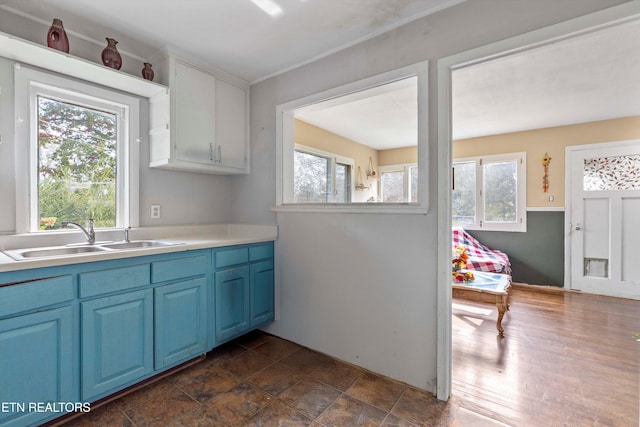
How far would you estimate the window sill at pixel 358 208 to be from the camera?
6.10 feet

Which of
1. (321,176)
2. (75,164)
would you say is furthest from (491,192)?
(75,164)

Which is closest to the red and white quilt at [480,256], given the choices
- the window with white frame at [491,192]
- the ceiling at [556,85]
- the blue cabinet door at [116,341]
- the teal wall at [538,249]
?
the teal wall at [538,249]

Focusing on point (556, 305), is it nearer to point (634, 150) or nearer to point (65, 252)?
point (634, 150)

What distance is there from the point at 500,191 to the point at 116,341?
5017 millimetres

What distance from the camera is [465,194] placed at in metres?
4.86

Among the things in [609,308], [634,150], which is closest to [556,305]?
[609,308]

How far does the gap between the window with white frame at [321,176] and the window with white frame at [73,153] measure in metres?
1.72

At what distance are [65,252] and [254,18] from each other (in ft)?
6.18

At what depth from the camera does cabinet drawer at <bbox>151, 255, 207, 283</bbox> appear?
5.95ft

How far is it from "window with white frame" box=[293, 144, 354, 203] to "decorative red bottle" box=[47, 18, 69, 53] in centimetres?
223

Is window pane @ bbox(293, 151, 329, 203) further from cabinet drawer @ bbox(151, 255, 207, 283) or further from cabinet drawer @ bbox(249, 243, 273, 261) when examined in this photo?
cabinet drawer @ bbox(151, 255, 207, 283)

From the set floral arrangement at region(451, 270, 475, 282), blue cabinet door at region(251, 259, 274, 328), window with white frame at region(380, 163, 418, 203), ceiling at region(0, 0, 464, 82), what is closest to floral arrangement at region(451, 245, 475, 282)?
floral arrangement at region(451, 270, 475, 282)

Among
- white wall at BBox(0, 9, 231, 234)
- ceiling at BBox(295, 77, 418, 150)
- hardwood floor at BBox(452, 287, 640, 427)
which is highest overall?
ceiling at BBox(295, 77, 418, 150)

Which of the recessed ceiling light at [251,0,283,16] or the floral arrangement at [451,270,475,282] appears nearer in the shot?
the recessed ceiling light at [251,0,283,16]
